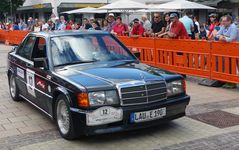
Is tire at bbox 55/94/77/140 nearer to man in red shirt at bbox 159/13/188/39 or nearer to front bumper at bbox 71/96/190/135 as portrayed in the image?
front bumper at bbox 71/96/190/135

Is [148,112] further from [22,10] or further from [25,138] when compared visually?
[22,10]

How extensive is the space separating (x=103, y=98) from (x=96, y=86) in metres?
0.18

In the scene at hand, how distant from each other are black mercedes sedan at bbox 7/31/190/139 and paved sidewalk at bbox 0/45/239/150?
238mm

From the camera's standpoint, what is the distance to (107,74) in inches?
211

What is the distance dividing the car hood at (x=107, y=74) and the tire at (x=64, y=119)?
13.9 inches

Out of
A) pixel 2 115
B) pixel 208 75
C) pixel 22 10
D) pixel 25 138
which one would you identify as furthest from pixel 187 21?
pixel 22 10

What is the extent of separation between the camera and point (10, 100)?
822 centimetres

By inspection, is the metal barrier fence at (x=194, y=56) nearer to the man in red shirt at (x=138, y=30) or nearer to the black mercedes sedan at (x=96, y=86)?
the man in red shirt at (x=138, y=30)

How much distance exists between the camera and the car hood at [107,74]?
16.6 ft

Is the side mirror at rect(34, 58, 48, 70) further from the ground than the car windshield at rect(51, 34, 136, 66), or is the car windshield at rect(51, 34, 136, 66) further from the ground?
the car windshield at rect(51, 34, 136, 66)

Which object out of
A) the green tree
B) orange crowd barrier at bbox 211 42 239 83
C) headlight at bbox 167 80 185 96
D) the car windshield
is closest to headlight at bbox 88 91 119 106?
headlight at bbox 167 80 185 96

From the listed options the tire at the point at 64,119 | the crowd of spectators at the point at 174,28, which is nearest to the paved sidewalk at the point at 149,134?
the tire at the point at 64,119

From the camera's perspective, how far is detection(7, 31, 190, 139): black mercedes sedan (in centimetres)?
494

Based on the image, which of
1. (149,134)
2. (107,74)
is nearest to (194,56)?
(149,134)
